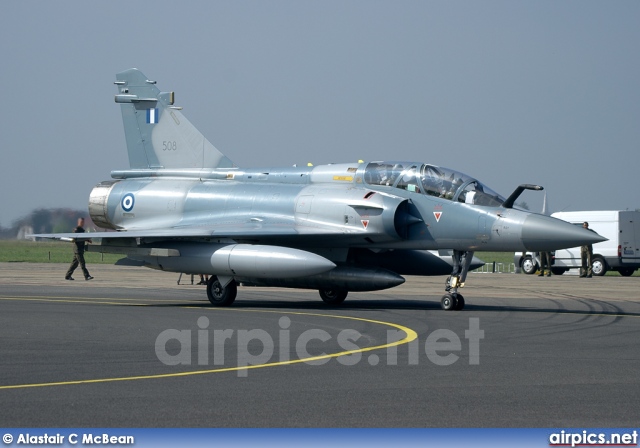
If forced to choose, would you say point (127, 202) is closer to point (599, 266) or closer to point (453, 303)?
point (453, 303)

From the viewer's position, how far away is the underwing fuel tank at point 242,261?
1745 centimetres

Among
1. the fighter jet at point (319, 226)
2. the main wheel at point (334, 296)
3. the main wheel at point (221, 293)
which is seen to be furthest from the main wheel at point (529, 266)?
the main wheel at point (221, 293)

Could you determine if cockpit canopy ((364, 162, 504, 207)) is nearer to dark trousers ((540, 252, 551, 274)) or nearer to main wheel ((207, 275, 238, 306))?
main wheel ((207, 275, 238, 306))

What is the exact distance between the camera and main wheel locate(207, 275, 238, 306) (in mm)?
19047

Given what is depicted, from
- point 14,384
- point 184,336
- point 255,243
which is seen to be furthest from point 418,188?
point 14,384

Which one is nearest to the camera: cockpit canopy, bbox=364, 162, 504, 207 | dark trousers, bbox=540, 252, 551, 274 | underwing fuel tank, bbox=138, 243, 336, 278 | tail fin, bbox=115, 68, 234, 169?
underwing fuel tank, bbox=138, 243, 336, 278

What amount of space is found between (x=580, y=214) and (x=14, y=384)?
104 feet

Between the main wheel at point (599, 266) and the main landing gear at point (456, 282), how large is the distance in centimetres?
1868

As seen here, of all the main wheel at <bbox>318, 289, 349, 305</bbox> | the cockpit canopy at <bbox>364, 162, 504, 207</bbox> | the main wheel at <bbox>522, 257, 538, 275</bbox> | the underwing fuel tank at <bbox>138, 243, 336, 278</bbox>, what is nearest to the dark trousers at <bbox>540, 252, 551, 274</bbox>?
the main wheel at <bbox>522, 257, 538, 275</bbox>

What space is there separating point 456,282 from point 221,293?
468 cm

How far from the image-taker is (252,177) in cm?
2105

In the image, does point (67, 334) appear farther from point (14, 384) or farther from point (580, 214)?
point (580, 214)

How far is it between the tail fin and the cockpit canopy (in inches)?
193

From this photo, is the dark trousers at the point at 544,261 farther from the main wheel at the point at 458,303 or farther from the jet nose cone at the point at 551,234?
the jet nose cone at the point at 551,234
